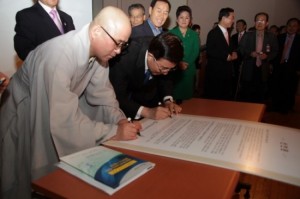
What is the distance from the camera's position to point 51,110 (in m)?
1.13

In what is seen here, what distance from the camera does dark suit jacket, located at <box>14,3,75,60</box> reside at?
206 centimetres

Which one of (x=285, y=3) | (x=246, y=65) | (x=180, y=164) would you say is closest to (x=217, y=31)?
(x=246, y=65)

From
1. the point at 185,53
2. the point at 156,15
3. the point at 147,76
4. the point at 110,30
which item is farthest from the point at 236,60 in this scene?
the point at 110,30

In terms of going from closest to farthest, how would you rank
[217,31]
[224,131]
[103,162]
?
[103,162] → [224,131] → [217,31]

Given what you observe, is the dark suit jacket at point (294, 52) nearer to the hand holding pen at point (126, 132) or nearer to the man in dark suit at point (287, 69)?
the man in dark suit at point (287, 69)

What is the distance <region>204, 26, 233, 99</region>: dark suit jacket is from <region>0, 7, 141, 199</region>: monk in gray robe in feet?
7.78

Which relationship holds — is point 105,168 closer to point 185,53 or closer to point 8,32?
point 8,32

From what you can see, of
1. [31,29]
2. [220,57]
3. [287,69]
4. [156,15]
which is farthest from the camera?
[287,69]

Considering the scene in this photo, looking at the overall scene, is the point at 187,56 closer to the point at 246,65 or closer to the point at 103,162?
the point at 246,65

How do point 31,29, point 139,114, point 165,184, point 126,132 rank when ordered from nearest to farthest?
point 165,184 < point 126,132 < point 139,114 < point 31,29

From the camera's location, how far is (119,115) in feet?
4.79

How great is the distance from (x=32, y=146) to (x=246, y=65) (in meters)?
3.60

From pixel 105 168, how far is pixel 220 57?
9.76 feet

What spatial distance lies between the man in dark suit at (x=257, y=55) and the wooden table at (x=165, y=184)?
3.42 meters
